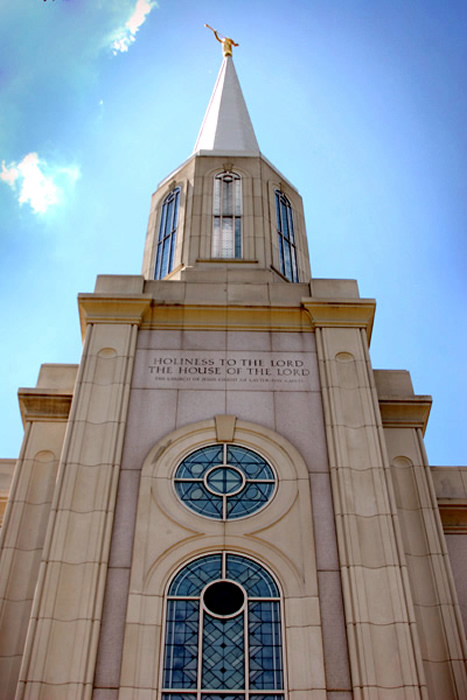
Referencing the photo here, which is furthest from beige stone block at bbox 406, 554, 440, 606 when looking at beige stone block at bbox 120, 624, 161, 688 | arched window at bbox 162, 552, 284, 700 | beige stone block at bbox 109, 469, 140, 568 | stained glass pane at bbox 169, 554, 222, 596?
beige stone block at bbox 109, 469, 140, 568

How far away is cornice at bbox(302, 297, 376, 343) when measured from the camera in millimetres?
18844

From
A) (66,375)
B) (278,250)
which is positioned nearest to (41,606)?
(66,375)

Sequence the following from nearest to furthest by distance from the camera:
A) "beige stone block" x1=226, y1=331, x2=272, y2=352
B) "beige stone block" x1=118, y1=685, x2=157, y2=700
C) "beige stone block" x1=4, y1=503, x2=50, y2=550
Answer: "beige stone block" x1=118, y1=685, x2=157, y2=700 < "beige stone block" x1=4, y1=503, x2=50, y2=550 < "beige stone block" x1=226, y1=331, x2=272, y2=352

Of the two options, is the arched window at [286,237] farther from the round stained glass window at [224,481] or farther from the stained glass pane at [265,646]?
the stained glass pane at [265,646]

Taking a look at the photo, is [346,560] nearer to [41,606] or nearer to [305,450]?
[305,450]

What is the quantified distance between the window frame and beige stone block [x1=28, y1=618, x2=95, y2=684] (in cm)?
1276

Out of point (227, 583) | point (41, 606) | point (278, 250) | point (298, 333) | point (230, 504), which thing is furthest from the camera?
point (278, 250)

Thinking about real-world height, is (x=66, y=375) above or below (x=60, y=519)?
above

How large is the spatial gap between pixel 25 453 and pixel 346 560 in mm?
7730

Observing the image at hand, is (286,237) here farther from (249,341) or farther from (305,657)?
(305,657)

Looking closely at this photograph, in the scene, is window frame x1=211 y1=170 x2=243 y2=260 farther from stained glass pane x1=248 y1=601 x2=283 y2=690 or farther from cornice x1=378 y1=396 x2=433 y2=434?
stained glass pane x1=248 y1=601 x2=283 y2=690

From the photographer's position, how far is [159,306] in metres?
19.2

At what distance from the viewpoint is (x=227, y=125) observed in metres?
30.3

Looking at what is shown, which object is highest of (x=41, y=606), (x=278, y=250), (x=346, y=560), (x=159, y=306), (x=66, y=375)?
(x=278, y=250)
